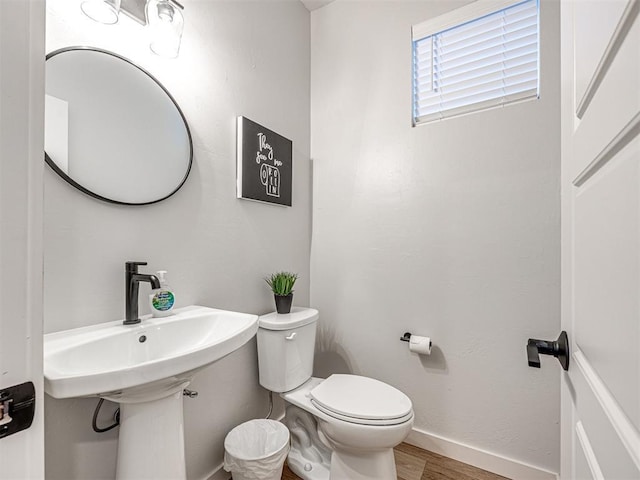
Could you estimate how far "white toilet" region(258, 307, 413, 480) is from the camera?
1206 millimetres

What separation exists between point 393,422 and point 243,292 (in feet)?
2.85

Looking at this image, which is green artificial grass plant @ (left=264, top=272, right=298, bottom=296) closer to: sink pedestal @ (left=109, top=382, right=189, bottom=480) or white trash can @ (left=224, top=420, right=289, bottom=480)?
white trash can @ (left=224, top=420, right=289, bottom=480)

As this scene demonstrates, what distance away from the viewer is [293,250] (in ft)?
6.21

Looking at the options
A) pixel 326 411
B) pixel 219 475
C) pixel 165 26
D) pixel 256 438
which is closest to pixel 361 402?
pixel 326 411

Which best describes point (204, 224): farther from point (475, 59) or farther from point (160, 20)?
point (475, 59)

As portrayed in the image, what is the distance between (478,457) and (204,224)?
1742 millimetres

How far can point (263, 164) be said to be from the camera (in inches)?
63.7

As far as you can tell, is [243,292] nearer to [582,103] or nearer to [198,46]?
[198,46]

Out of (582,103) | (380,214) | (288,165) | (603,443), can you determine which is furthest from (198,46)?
(603,443)

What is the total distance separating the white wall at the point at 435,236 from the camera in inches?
55.7

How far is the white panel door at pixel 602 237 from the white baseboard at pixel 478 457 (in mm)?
1027

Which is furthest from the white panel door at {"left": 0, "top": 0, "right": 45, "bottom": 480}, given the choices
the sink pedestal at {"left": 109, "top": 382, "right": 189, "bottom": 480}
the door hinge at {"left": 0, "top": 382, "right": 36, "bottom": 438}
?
the sink pedestal at {"left": 109, "top": 382, "right": 189, "bottom": 480}

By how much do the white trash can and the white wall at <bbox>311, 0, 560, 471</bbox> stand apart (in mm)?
653

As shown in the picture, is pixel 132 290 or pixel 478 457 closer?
pixel 132 290
